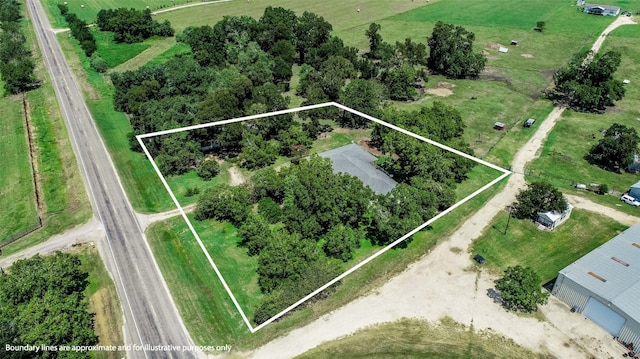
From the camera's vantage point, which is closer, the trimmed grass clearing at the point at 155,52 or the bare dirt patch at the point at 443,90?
the bare dirt patch at the point at 443,90

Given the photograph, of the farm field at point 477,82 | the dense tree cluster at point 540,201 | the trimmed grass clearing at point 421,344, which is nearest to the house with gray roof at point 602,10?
the farm field at point 477,82

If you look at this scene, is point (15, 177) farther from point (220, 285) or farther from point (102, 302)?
point (220, 285)

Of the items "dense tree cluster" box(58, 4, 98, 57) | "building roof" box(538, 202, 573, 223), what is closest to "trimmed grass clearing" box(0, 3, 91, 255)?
"dense tree cluster" box(58, 4, 98, 57)

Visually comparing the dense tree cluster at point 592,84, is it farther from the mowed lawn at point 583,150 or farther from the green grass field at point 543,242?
the green grass field at point 543,242

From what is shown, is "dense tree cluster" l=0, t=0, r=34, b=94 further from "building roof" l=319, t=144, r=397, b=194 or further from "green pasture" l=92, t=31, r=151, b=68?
"building roof" l=319, t=144, r=397, b=194

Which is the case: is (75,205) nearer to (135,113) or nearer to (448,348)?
(135,113)

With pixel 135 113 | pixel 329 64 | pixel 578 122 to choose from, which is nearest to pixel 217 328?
pixel 135 113

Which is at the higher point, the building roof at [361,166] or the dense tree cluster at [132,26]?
the dense tree cluster at [132,26]
